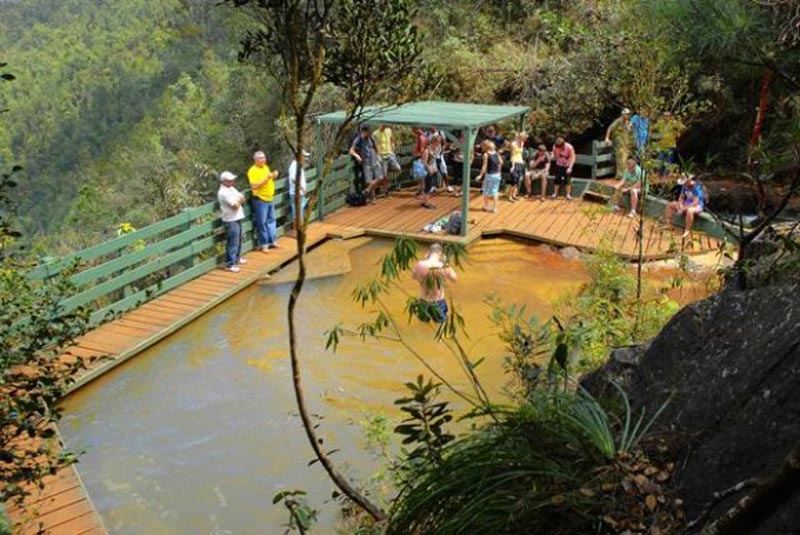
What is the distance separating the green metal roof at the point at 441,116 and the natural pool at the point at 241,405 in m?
2.58

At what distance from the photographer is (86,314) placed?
406 cm

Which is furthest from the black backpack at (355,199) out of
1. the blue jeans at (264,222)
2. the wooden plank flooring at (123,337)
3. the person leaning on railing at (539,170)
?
the person leaning on railing at (539,170)

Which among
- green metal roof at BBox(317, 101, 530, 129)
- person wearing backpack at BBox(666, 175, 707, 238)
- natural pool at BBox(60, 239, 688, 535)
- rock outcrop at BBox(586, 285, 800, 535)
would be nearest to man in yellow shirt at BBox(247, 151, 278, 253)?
natural pool at BBox(60, 239, 688, 535)

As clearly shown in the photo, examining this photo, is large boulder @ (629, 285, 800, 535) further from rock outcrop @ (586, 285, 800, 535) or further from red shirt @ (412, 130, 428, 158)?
red shirt @ (412, 130, 428, 158)

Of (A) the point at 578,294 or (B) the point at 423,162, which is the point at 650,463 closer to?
(A) the point at 578,294

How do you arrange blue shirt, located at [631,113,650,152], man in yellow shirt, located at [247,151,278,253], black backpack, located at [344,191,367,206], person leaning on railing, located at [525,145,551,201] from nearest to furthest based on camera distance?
blue shirt, located at [631,113,650,152]
man in yellow shirt, located at [247,151,278,253]
black backpack, located at [344,191,367,206]
person leaning on railing, located at [525,145,551,201]

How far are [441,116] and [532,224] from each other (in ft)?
7.74

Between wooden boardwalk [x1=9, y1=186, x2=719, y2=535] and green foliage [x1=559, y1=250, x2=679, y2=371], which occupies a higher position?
green foliage [x1=559, y1=250, x2=679, y2=371]

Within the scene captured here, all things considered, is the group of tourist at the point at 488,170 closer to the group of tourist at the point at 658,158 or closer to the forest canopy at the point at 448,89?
the group of tourist at the point at 658,158

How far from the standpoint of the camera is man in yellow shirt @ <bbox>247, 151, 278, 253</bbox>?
10.5 meters

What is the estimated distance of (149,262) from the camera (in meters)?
9.52

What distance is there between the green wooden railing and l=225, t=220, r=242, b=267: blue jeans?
20 cm

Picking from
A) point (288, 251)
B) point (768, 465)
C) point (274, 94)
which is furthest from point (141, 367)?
point (274, 94)

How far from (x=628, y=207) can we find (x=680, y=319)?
10212 millimetres
